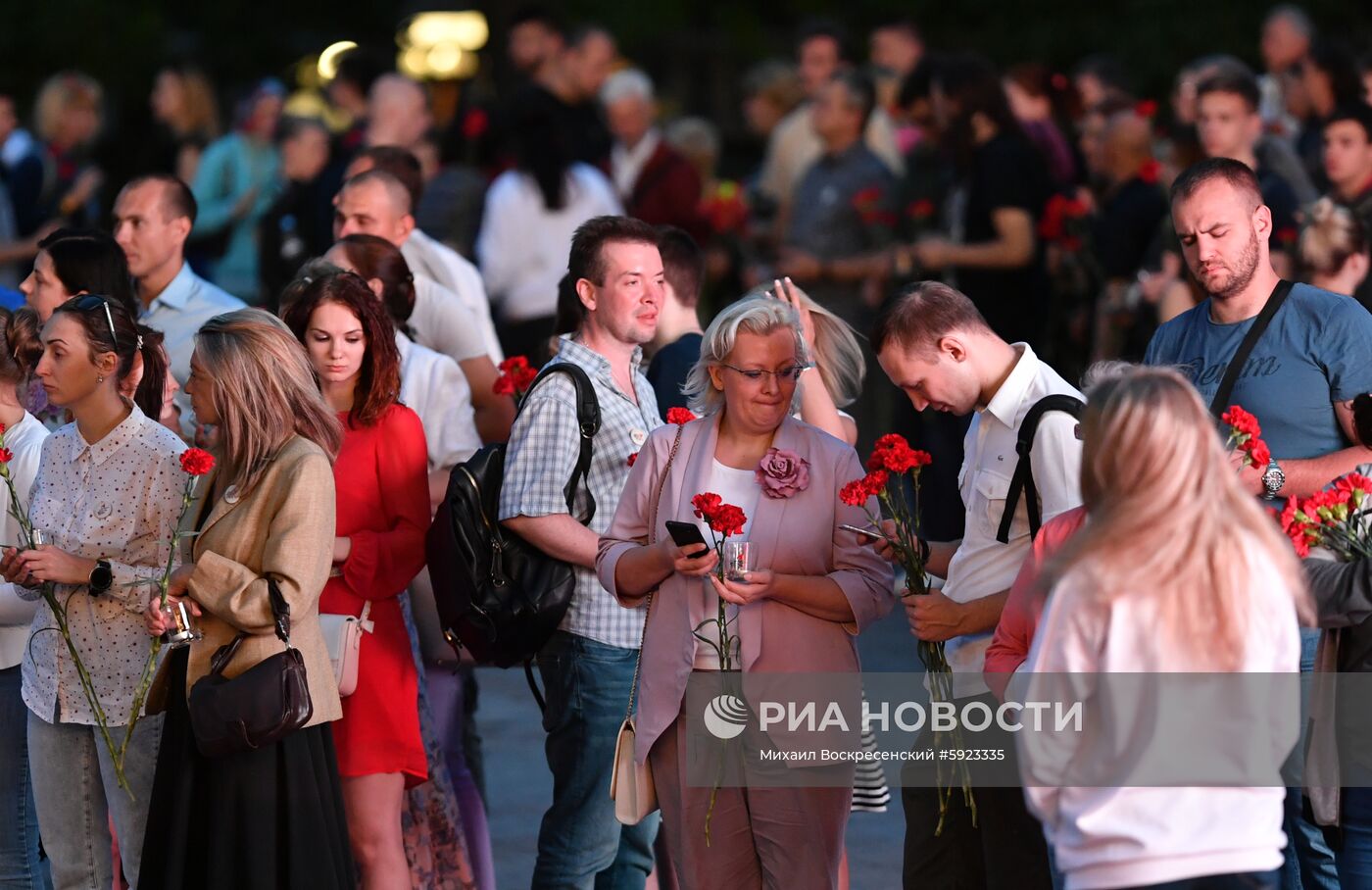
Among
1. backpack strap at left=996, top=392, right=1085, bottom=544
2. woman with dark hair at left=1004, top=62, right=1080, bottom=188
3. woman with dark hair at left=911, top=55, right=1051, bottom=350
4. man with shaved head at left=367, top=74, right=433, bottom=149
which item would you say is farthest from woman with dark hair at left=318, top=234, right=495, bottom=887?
woman with dark hair at left=1004, top=62, right=1080, bottom=188

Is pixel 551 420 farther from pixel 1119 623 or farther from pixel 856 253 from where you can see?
pixel 856 253

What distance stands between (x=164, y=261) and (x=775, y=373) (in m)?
3.06

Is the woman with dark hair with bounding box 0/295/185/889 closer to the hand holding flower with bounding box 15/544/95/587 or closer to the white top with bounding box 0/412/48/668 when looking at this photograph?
the hand holding flower with bounding box 15/544/95/587

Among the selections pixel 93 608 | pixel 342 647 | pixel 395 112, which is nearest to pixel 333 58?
pixel 395 112

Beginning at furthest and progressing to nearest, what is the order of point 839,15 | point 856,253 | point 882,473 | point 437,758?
1. point 839,15
2. point 856,253
3. point 437,758
4. point 882,473

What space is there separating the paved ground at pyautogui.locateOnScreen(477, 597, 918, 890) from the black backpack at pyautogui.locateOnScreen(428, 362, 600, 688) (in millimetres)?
1563

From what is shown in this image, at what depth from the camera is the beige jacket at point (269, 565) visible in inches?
197

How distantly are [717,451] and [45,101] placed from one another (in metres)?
11.5

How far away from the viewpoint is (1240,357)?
533 cm

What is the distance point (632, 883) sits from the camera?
576 centimetres

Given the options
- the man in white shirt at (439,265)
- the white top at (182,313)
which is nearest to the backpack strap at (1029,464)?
the man in white shirt at (439,265)

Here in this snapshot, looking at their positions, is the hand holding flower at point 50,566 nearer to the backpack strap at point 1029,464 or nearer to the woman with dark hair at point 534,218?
the backpack strap at point 1029,464

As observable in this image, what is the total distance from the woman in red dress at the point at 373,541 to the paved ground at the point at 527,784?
130cm

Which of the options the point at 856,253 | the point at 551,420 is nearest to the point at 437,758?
the point at 551,420
